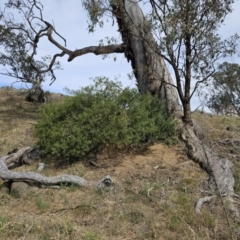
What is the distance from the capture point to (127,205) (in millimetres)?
5340

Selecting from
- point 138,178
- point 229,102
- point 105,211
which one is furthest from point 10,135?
point 229,102

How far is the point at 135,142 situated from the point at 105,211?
244 cm

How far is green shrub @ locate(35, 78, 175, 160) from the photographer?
714 centimetres

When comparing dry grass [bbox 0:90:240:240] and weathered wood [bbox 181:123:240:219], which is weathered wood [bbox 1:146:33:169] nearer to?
dry grass [bbox 0:90:240:240]

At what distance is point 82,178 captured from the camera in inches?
247

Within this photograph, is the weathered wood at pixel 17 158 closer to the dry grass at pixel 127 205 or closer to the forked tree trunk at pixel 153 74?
the dry grass at pixel 127 205

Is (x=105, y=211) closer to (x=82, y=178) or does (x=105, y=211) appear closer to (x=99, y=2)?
(x=82, y=178)

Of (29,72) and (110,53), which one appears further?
(29,72)

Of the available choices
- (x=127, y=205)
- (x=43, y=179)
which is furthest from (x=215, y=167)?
(x=43, y=179)

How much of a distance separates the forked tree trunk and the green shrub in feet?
1.84

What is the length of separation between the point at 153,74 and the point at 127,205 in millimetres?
4440

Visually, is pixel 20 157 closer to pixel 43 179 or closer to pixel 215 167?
pixel 43 179

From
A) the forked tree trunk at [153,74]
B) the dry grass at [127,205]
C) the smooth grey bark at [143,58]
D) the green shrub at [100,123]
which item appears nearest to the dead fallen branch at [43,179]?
the dry grass at [127,205]

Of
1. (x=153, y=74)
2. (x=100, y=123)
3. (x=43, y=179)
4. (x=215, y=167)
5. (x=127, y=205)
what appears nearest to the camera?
(x=127, y=205)
